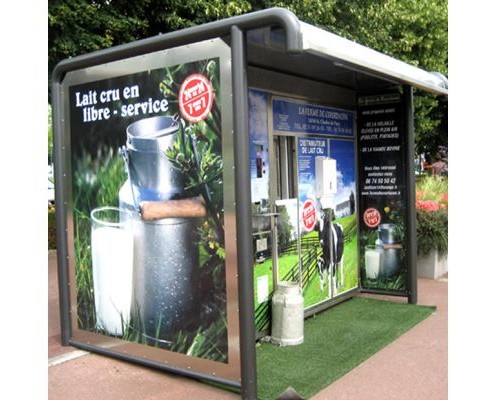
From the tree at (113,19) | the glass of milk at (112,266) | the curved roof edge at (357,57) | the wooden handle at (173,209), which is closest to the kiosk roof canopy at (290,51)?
the curved roof edge at (357,57)

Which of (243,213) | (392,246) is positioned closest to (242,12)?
(392,246)

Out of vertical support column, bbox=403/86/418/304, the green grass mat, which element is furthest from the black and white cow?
vertical support column, bbox=403/86/418/304

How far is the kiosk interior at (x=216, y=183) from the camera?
394 cm

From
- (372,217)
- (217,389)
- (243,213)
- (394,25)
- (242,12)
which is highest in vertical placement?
(394,25)

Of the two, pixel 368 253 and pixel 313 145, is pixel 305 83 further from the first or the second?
pixel 368 253

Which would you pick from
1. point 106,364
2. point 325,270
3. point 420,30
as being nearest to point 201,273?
point 106,364

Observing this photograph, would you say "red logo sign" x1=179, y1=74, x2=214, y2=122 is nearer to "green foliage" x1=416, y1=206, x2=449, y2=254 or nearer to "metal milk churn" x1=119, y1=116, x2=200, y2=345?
"metal milk churn" x1=119, y1=116, x2=200, y2=345

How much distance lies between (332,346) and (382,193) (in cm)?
242

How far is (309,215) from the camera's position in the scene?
595cm

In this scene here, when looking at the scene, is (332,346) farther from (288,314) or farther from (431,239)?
(431,239)

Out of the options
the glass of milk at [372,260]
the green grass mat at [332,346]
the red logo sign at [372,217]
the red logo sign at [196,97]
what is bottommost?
the green grass mat at [332,346]

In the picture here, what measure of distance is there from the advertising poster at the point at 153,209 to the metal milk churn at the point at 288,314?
1088mm

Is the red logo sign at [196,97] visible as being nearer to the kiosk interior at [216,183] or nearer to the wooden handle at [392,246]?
the kiosk interior at [216,183]

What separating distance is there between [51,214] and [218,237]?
9.25 meters
